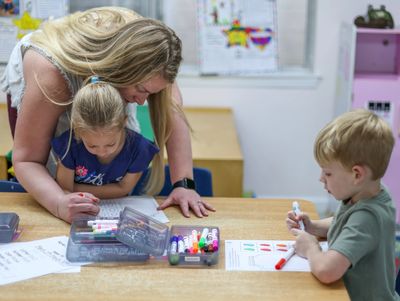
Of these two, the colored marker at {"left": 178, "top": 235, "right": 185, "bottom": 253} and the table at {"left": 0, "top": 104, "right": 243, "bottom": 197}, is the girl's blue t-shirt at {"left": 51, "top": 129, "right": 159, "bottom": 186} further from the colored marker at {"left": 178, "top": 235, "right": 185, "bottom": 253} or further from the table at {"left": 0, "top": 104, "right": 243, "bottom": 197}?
the table at {"left": 0, "top": 104, "right": 243, "bottom": 197}

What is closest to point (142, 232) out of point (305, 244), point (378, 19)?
point (305, 244)

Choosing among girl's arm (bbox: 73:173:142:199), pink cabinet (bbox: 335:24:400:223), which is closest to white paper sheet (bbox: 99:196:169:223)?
girl's arm (bbox: 73:173:142:199)

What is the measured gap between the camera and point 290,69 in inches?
137

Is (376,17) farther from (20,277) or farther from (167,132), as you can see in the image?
(20,277)

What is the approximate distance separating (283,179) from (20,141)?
2.12 metres

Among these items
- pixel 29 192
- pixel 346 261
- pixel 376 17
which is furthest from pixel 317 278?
pixel 376 17

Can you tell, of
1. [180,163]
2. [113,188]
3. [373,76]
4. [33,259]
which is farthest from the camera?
[373,76]

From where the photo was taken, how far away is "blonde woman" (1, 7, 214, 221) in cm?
157

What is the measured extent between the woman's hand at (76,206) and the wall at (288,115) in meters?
1.82

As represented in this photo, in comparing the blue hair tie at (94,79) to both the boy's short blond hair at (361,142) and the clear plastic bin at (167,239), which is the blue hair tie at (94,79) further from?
the boy's short blond hair at (361,142)

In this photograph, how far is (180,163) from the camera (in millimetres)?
1877

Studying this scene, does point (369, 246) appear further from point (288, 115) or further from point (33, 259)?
point (288, 115)

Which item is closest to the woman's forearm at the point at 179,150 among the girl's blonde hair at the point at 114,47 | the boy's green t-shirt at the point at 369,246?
the girl's blonde hair at the point at 114,47

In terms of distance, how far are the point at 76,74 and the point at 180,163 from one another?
1.48 feet
